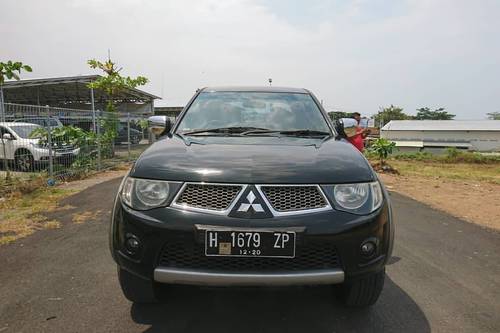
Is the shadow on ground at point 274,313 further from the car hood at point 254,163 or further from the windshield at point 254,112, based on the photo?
the windshield at point 254,112

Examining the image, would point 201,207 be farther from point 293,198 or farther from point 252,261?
point 293,198

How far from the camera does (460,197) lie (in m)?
8.02

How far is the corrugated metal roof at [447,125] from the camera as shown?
24.8 metres

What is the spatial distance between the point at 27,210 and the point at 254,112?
414 centimetres

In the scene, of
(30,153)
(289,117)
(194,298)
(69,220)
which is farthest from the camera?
(30,153)

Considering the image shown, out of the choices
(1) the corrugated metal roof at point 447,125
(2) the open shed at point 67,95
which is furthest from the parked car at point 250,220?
(1) the corrugated metal roof at point 447,125

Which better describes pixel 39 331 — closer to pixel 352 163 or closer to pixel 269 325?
pixel 269 325

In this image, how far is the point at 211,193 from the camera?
7.35 feet

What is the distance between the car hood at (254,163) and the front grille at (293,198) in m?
0.04

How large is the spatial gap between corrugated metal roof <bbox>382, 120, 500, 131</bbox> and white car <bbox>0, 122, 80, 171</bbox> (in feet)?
72.5

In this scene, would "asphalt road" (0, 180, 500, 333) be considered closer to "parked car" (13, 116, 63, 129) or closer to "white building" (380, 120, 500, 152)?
"parked car" (13, 116, 63, 129)

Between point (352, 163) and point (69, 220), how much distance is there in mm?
4198

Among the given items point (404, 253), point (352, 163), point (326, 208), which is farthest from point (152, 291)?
point (404, 253)

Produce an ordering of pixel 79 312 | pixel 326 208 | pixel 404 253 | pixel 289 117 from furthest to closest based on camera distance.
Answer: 1. pixel 404 253
2. pixel 289 117
3. pixel 79 312
4. pixel 326 208
